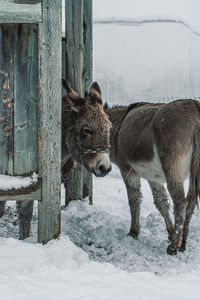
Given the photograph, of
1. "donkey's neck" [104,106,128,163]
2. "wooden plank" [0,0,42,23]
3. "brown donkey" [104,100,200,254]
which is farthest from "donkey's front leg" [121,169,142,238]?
"wooden plank" [0,0,42,23]

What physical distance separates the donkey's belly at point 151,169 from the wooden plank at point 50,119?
1.69 metres

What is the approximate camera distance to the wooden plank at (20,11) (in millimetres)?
3045

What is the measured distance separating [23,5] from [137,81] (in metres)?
26.8

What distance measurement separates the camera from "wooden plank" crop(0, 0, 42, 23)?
120 inches

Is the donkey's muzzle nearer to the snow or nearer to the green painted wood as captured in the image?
the snow

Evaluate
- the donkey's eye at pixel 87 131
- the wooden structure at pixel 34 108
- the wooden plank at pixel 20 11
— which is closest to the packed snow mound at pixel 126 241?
the wooden structure at pixel 34 108

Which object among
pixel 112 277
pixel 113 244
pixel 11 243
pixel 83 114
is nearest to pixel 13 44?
pixel 83 114

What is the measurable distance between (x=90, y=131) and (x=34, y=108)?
1.01 meters

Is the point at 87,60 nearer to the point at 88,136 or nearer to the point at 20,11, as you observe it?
the point at 88,136

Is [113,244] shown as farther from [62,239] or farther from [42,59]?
[42,59]

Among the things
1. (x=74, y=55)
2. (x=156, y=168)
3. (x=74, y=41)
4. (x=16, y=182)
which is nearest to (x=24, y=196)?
(x=16, y=182)

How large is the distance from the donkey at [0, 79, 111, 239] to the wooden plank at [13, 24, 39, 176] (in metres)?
0.95

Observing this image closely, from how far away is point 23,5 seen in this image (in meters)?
3.06

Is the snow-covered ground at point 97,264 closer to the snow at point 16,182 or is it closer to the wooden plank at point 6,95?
the snow at point 16,182
